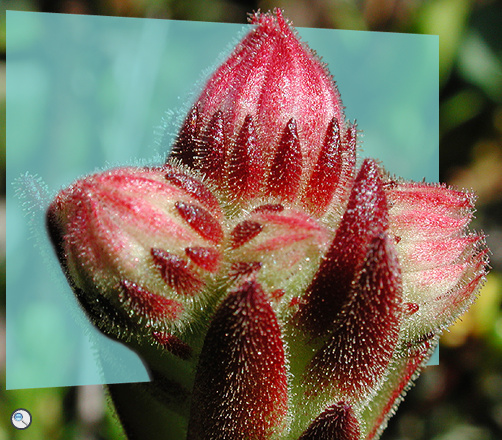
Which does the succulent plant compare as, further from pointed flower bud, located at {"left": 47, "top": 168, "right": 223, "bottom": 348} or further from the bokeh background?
the bokeh background

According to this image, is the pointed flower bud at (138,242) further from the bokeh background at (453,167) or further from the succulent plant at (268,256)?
the bokeh background at (453,167)

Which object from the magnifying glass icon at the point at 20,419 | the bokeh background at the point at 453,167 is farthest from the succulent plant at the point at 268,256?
the bokeh background at the point at 453,167

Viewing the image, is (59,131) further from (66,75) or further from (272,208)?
(272,208)
